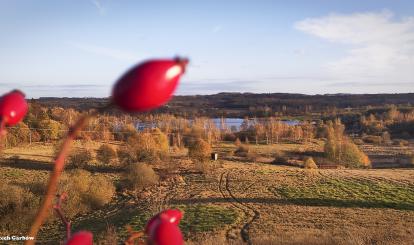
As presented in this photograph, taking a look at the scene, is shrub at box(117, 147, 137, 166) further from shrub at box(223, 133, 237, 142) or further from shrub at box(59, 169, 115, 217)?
shrub at box(223, 133, 237, 142)

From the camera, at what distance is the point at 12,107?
4.16 ft

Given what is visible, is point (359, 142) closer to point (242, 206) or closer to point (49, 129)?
point (49, 129)

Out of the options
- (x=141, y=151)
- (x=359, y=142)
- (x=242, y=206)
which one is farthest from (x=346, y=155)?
(x=242, y=206)

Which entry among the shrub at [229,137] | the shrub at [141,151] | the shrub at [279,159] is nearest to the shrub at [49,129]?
the shrub at [141,151]

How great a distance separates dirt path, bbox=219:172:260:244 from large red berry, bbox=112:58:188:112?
884 inches

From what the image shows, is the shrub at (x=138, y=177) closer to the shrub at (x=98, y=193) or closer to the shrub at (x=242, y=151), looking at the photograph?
the shrub at (x=98, y=193)

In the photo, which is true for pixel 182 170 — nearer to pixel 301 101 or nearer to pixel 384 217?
pixel 384 217

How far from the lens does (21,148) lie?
194 ft

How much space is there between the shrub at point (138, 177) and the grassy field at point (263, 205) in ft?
2.80

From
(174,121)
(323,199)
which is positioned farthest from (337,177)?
(174,121)

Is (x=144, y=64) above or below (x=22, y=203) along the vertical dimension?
above

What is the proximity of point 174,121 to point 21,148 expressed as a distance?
53496mm

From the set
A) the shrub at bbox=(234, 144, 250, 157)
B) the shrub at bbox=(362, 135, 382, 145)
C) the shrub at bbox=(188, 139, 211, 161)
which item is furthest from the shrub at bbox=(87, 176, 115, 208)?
the shrub at bbox=(362, 135, 382, 145)

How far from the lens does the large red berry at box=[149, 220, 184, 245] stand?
→ 115 cm
